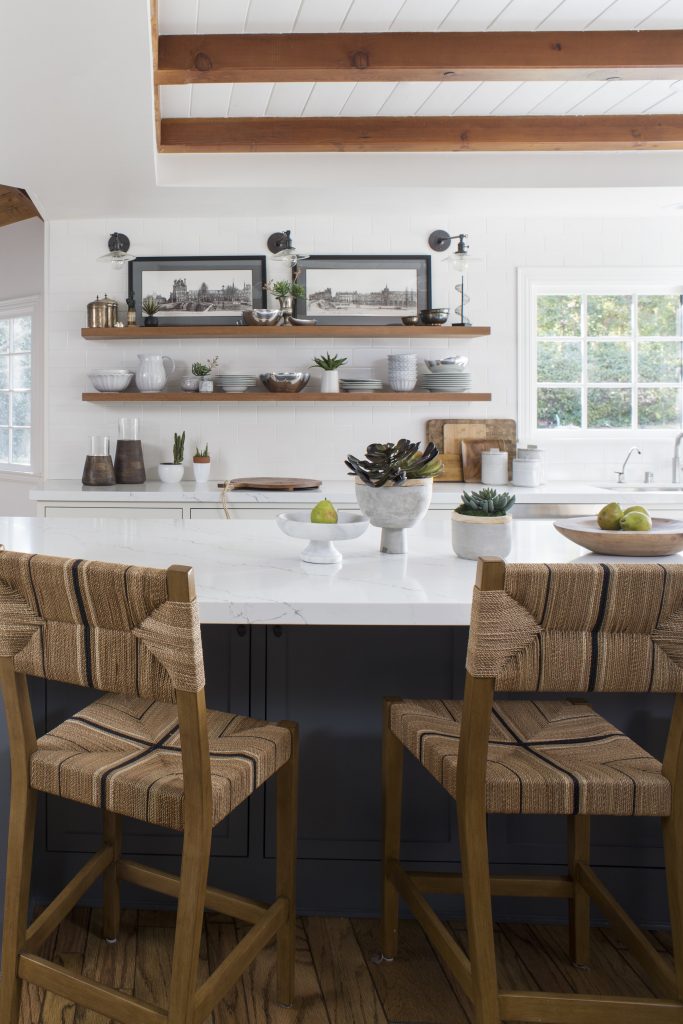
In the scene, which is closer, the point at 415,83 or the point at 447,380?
the point at 415,83

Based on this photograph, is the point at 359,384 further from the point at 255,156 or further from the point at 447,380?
the point at 255,156

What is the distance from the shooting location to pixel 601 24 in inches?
112

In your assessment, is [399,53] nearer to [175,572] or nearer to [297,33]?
→ [297,33]

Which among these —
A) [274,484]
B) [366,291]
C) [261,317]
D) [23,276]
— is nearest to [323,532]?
[274,484]

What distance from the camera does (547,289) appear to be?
4.53 m

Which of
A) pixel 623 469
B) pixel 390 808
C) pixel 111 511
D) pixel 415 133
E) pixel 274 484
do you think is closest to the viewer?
pixel 390 808

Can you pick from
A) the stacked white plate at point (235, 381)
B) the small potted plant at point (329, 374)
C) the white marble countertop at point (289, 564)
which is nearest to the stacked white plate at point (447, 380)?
the small potted plant at point (329, 374)

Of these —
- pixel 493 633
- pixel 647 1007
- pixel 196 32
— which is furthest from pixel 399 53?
pixel 647 1007

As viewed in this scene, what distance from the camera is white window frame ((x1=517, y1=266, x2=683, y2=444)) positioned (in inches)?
176

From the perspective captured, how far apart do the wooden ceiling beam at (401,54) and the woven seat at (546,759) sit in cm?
242

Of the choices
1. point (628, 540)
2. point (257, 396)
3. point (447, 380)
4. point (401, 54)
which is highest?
point (401, 54)

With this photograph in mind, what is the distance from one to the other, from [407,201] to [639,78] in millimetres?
1332

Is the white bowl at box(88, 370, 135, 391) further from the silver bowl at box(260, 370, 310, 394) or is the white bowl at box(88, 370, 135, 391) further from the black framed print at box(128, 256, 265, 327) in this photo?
the silver bowl at box(260, 370, 310, 394)

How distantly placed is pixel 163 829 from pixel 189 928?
2.34 ft
